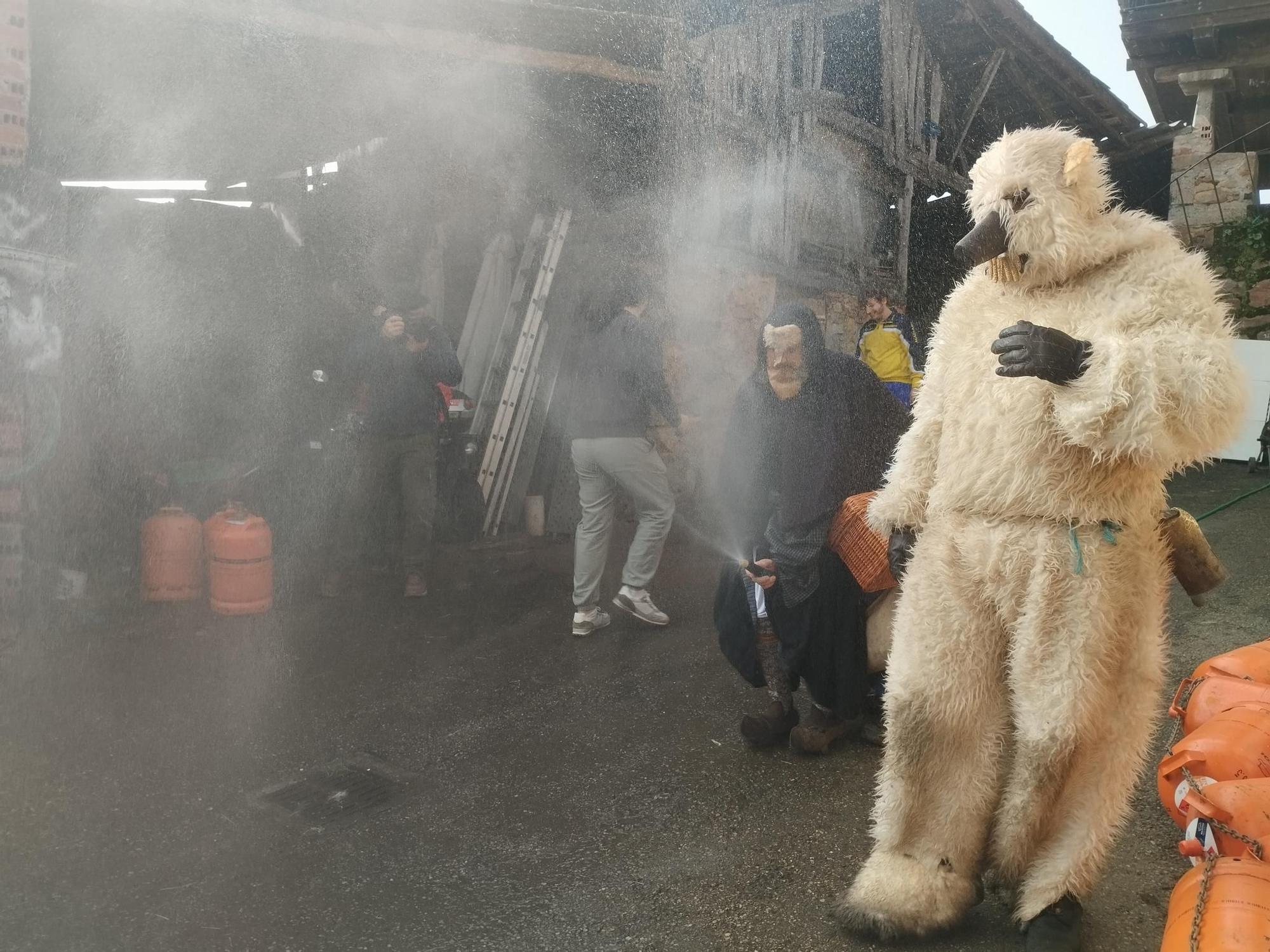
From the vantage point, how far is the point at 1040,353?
221 centimetres

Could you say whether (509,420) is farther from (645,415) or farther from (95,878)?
(95,878)

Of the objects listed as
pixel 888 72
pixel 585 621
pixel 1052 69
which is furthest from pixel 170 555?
pixel 1052 69

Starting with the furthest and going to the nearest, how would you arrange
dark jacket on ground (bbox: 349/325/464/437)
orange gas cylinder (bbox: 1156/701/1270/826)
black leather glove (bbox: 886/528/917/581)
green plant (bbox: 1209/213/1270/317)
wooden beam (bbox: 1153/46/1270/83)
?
green plant (bbox: 1209/213/1270/317) < wooden beam (bbox: 1153/46/1270/83) < dark jacket on ground (bbox: 349/325/464/437) < black leather glove (bbox: 886/528/917/581) < orange gas cylinder (bbox: 1156/701/1270/826)

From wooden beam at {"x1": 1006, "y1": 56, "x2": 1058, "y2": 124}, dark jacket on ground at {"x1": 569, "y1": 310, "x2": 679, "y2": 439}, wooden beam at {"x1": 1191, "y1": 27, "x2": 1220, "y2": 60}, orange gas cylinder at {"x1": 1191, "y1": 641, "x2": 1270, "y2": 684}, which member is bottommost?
orange gas cylinder at {"x1": 1191, "y1": 641, "x2": 1270, "y2": 684}

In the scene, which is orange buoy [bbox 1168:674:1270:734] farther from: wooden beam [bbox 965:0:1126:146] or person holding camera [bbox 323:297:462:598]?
wooden beam [bbox 965:0:1126:146]

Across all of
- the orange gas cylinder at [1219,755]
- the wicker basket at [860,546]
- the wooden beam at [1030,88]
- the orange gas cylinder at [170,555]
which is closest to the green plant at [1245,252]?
the wooden beam at [1030,88]

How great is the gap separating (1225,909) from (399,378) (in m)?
5.30

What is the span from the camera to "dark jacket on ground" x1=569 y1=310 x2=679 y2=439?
17.9ft

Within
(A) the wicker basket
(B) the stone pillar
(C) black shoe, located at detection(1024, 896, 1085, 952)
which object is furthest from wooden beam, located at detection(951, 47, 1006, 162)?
(C) black shoe, located at detection(1024, 896, 1085, 952)

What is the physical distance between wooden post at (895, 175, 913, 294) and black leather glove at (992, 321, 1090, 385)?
382 inches

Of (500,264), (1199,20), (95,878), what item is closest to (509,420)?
(500,264)

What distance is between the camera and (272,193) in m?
7.02

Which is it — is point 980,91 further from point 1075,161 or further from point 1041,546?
point 1041,546

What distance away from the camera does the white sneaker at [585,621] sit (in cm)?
559
